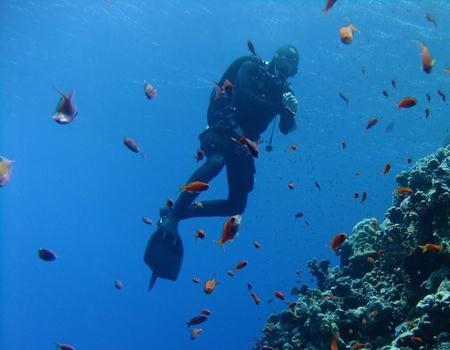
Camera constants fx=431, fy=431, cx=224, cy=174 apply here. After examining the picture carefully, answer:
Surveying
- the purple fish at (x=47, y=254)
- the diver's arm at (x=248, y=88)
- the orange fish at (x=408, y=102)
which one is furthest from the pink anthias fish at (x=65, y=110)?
the orange fish at (x=408, y=102)

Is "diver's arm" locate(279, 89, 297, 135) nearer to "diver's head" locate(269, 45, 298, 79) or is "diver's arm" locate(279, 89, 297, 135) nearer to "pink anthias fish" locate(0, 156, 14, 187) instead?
"diver's head" locate(269, 45, 298, 79)

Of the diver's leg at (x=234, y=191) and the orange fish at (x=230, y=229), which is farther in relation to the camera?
the diver's leg at (x=234, y=191)

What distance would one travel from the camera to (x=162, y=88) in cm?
3888

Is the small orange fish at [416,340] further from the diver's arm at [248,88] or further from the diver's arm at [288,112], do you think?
the diver's arm at [248,88]

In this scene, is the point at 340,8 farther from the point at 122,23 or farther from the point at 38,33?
the point at 38,33

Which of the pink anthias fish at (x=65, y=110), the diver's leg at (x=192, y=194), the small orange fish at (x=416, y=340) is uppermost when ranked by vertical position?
the diver's leg at (x=192, y=194)

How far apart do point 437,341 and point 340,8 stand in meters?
22.0

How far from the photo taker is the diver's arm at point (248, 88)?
9953 mm

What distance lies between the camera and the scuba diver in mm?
9773

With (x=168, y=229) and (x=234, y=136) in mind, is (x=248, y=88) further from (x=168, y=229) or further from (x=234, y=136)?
(x=168, y=229)

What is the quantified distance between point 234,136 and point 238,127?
0.76ft

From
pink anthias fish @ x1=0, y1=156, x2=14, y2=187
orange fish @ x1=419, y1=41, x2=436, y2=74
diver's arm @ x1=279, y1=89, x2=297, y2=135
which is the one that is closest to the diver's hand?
diver's arm @ x1=279, y1=89, x2=297, y2=135

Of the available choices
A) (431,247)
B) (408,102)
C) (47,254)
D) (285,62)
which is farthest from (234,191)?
(431,247)

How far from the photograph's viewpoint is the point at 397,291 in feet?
23.3
